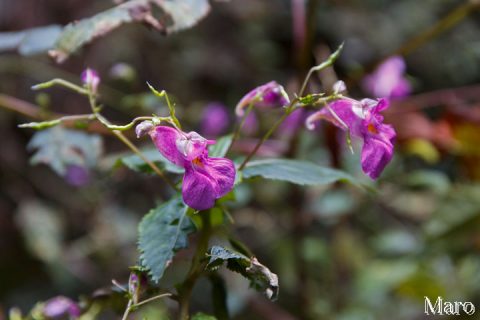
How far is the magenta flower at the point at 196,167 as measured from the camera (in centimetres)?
61

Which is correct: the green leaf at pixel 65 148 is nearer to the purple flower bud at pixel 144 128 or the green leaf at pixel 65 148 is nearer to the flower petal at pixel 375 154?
the purple flower bud at pixel 144 128

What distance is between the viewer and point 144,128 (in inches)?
24.9

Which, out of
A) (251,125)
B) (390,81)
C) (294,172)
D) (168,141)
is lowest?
(251,125)

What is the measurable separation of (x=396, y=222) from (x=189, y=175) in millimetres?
1763

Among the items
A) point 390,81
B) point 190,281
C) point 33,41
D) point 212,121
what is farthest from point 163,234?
point 212,121

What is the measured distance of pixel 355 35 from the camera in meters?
2.66

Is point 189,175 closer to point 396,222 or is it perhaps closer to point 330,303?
point 330,303

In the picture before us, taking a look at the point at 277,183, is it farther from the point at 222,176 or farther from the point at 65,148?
the point at 222,176

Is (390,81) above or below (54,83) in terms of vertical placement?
below

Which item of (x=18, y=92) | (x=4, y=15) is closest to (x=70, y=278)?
(x=18, y=92)

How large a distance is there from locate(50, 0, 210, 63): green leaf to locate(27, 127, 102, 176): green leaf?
0.72ft

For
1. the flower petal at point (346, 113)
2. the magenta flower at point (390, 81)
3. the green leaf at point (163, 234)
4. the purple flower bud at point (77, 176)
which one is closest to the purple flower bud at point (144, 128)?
the green leaf at point (163, 234)

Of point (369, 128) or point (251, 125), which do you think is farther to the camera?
point (251, 125)

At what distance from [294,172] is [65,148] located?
0.47 m
